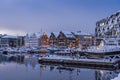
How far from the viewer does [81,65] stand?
54500mm

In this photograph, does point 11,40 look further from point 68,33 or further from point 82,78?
point 82,78

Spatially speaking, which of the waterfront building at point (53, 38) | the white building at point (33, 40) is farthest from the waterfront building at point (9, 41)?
the waterfront building at point (53, 38)

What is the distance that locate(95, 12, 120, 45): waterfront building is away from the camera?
81.2 metres

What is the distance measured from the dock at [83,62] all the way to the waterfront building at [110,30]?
80.2 ft

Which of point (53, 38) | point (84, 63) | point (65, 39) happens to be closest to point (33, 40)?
point (53, 38)

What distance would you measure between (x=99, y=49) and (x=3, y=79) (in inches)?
1586

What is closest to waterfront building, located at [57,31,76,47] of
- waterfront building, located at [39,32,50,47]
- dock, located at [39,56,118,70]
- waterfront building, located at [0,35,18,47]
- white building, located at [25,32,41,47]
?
waterfront building, located at [39,32,50,47]

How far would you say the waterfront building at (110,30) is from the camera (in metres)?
81.2

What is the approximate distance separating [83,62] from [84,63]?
1.22 feet

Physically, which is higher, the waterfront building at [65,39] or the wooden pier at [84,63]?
the waterfront building at [65,39]

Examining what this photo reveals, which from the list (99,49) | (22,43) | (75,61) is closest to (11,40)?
(22,43)

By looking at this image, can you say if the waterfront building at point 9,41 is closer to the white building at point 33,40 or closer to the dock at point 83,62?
the white building at point 33,40

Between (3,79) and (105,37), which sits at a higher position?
(105,37)

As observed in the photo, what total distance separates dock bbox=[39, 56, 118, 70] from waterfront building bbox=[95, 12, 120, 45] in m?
24.4
